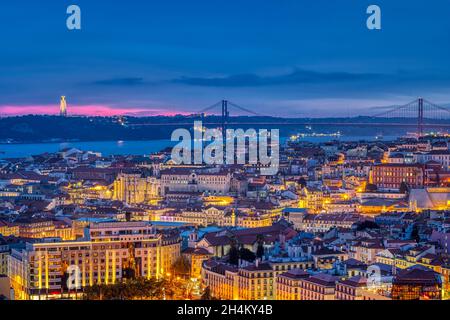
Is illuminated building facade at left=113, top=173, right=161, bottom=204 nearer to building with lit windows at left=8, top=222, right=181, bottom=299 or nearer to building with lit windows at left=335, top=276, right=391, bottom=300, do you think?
building with lit windows at left=8, top=222, right=181, bottom=299

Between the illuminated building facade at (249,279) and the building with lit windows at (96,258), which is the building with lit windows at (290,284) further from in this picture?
the building with lit windows at (96,258)

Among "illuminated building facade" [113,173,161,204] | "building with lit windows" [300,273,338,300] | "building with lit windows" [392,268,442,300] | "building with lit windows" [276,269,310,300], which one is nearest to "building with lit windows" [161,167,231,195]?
"illuminated building facade" [113,173,161,204]

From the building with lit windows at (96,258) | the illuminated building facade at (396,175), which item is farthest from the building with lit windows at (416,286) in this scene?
the illuminated building facade at (396,175)

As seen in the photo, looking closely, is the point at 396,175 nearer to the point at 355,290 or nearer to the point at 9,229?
the point at 9,229

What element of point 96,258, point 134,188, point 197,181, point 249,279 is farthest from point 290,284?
point 134,188

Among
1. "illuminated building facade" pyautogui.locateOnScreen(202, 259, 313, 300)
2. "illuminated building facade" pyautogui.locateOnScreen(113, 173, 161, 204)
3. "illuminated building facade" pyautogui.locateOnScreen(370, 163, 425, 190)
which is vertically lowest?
"illuminated building facade" pyautogui.locateOnScreen(202, 259, 313, 300)

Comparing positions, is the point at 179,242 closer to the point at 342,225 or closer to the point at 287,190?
the point at 342,225

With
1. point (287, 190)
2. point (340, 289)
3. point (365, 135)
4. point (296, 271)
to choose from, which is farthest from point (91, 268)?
point (365, 135)

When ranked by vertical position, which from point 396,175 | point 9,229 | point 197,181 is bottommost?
point 9,229
